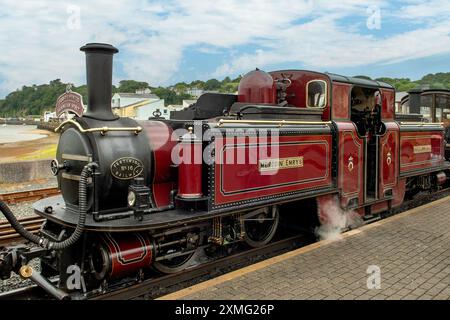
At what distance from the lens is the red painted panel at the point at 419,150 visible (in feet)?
29.2

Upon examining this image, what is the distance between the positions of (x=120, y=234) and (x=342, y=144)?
404 centimetres

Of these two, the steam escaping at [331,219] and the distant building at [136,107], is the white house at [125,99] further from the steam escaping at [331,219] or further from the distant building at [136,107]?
the steam escaping at [331,219]

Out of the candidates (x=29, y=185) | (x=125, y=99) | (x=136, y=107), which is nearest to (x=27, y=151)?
(x=29, y=185)

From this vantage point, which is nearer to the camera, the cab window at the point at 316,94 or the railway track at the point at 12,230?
the railway track at the point at 12,230

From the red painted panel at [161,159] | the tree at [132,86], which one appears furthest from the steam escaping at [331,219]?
the tree at [132,86]

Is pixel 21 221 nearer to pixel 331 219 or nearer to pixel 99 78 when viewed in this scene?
pixel 99 78

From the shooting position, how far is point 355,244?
6199mm

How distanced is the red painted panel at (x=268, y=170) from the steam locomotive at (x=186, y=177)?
0.01 meters

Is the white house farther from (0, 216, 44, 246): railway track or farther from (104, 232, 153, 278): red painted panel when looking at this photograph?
(104, 232, 153, 278): red painted panel

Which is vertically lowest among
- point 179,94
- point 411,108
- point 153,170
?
point 153,170

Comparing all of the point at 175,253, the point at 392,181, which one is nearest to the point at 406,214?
the point at 392,181

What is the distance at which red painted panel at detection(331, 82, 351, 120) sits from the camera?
7.11 m

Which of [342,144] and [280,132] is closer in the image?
[280,132]

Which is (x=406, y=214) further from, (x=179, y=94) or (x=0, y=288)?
(x=179, y=94)
